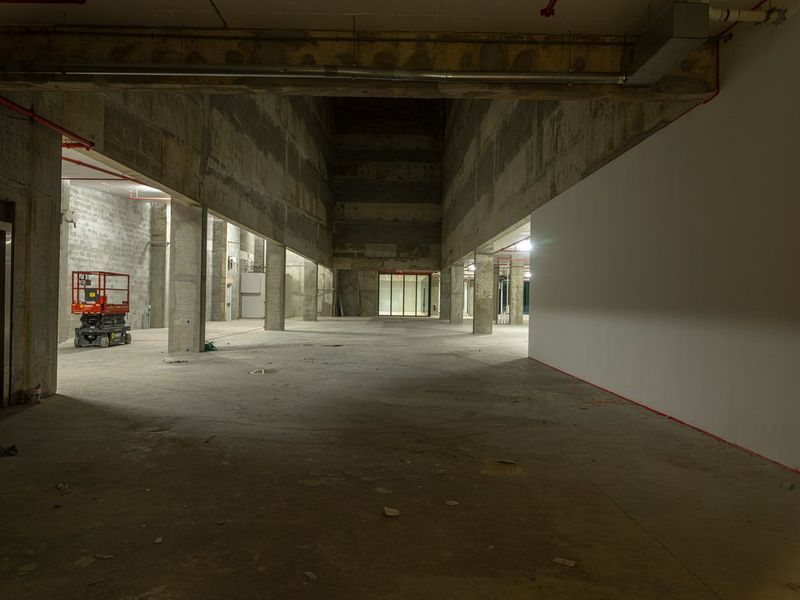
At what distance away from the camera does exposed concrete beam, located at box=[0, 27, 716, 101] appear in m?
4.55

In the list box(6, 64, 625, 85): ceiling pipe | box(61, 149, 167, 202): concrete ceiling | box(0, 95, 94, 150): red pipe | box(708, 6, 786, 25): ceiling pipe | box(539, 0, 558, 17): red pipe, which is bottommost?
box(0, 95, 94, 150): red pipe

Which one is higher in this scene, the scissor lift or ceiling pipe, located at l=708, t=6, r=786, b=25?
ceiling pipe, located at l=708, t=6, r=786, b=25

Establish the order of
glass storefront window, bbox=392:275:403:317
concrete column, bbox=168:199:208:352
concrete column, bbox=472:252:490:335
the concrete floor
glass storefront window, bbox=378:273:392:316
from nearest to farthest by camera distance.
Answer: the concrete floor < concrete column, bbox=168:199:208:352 < concrete column, bbox=472:252:490:335 < glass storefront window, bbox=392:275:403:317 < glass storefront window, bbox=378:273:392:316

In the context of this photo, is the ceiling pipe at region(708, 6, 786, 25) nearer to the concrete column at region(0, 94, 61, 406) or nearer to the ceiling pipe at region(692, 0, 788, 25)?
the ceiling pipe at region(692, 0, 788, 25)

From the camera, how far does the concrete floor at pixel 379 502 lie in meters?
2.21

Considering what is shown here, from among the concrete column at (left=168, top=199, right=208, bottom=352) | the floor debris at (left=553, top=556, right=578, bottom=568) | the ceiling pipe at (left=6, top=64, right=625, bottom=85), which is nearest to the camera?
the floor debris at (left=553, top=556, right=578, bottom=568)

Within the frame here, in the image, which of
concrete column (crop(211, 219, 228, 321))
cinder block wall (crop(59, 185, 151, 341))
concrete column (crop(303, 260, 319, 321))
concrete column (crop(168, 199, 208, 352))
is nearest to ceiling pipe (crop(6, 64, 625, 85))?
concrete column (crop(168, 199, 208, 352))

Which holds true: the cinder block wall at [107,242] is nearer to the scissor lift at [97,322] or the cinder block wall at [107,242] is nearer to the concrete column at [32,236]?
the scissor lift at [97,322]

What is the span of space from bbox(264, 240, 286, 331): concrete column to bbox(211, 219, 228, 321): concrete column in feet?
26.0

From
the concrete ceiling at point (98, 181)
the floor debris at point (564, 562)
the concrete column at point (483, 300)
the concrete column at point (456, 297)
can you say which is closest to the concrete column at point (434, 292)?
the concrete column at point (456, 297)

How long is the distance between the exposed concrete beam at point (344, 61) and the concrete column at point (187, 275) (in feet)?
18.4

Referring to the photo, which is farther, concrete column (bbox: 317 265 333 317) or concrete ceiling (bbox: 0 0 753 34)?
concrete column (bbox: 317 265 333 317)

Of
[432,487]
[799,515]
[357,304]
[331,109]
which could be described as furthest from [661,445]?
[357,304]

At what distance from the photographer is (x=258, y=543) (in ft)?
8.25
